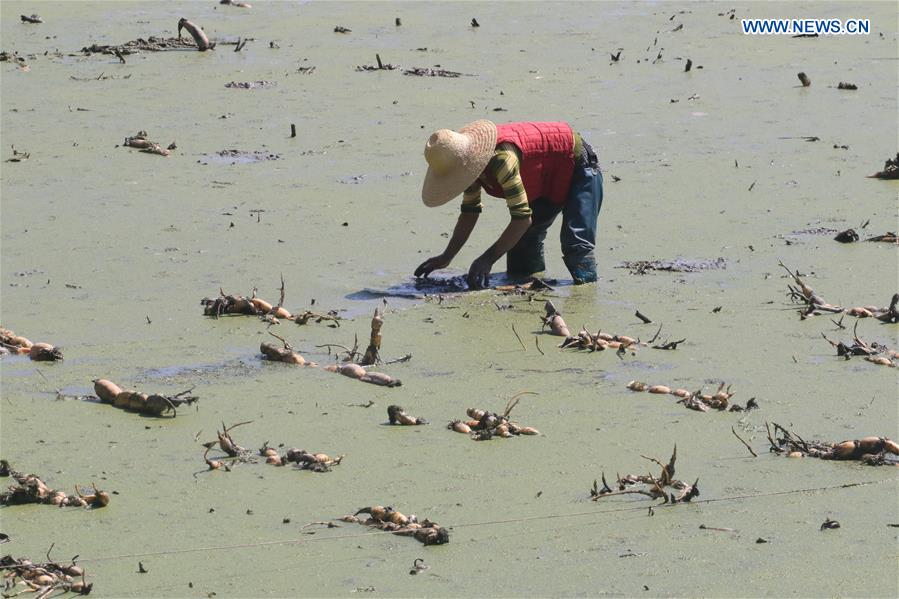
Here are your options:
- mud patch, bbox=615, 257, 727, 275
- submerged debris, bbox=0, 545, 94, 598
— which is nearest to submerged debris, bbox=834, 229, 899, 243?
mud patch, bbox=615, 257, 727, 275

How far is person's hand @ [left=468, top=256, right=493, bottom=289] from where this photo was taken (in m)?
6.45

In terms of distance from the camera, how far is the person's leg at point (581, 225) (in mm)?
6570

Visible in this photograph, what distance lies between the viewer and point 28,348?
548 centimetres

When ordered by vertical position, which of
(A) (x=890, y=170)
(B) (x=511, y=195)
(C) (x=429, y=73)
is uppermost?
(B) (x=511, y=195)

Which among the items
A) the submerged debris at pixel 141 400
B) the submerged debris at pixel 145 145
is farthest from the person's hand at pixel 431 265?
the submerged debris at pixel 145 145

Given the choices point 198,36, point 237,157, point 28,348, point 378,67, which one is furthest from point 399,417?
point 198,36

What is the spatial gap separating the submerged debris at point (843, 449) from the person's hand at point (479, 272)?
2.11m

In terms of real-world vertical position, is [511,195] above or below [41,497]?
above

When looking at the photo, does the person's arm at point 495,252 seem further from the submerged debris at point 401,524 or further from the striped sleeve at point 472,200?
the submerged debris at point 401,524

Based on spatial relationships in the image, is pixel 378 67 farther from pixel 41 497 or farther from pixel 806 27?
pixel 41 497

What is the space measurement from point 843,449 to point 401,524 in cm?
144

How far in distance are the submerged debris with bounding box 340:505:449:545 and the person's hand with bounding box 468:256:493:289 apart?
8.44ft

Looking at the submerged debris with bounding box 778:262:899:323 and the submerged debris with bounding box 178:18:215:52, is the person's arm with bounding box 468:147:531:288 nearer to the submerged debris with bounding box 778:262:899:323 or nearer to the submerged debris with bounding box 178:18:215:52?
the submerged debris with bounding box 778:262:899:323

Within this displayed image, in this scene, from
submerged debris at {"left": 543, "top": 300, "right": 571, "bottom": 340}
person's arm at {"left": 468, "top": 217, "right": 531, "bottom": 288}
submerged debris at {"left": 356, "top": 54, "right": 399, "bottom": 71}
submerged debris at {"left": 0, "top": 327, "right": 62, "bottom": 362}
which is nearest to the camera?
submerged debris at {"left": 0, "top": 327, "right": 62, "bottom": 362}
